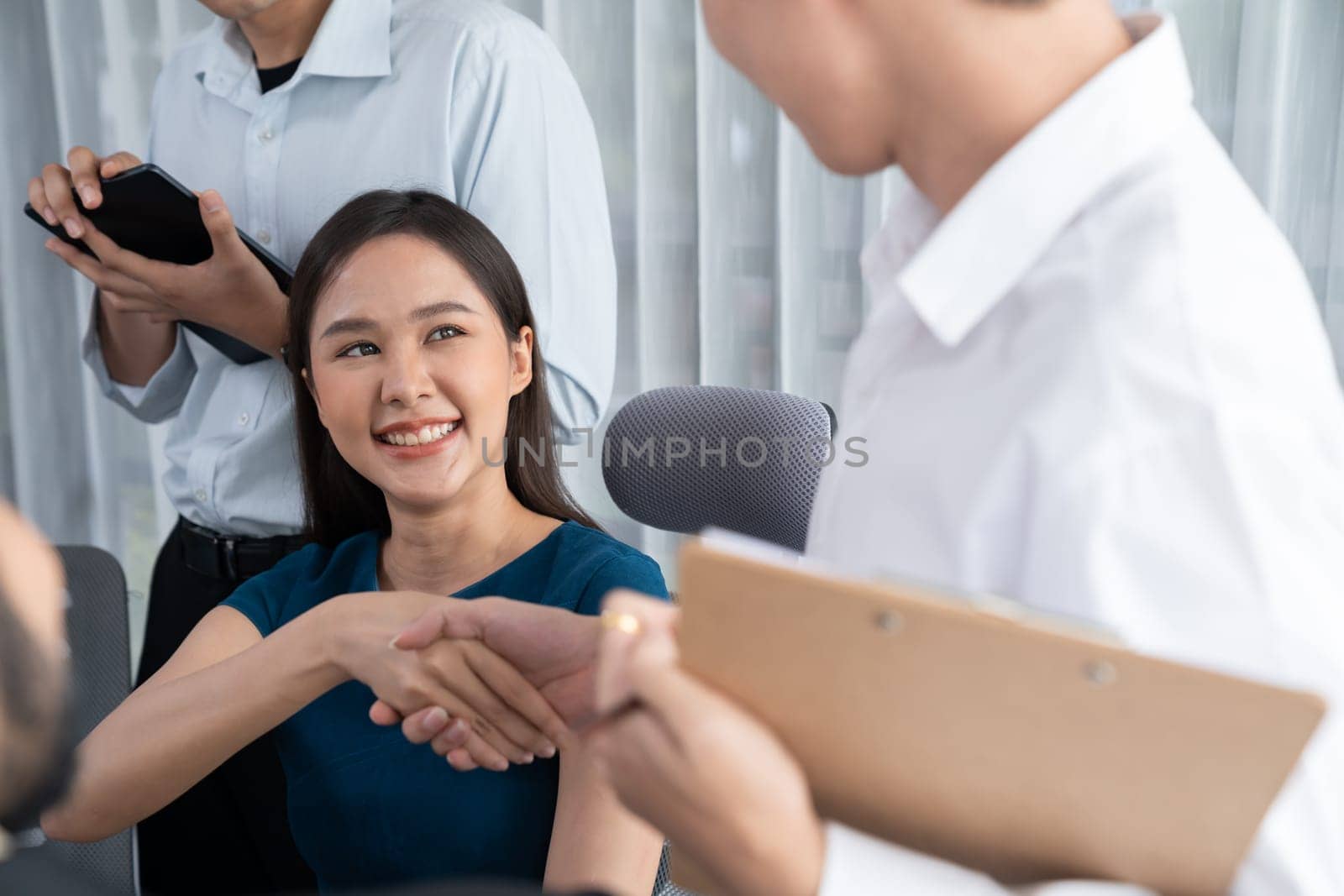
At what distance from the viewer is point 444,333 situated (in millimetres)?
1338

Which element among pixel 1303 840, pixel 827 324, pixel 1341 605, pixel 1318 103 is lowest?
pixel 827 324

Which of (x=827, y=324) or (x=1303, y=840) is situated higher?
(x=1303, y=840)

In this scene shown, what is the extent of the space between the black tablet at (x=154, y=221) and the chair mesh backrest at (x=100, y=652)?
0.45 m

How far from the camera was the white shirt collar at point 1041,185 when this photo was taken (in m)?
0.61

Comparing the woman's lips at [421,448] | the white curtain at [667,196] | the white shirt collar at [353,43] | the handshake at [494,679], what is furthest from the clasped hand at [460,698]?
the white curtain at [667,196]

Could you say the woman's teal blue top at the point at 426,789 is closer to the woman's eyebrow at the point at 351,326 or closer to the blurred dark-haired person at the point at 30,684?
the woman's eyebrow at the point at 351,326

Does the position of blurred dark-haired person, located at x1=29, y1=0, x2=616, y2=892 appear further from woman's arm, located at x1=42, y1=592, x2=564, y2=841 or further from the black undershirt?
woman's arm, located at x1=42, y1=592, x2=564, y2=841

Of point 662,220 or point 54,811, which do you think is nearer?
point 54,811

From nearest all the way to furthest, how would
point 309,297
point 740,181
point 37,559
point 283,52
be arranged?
point 37,559
point 309,297
point 283,52
point 740,181

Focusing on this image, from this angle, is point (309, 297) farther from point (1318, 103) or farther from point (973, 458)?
point (1318, 103)

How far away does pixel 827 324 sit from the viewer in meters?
2.05

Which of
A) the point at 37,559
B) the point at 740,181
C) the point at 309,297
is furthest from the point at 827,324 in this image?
the point at 37,559

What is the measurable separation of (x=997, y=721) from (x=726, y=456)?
2.43ft

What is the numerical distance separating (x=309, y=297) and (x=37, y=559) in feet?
3.00
